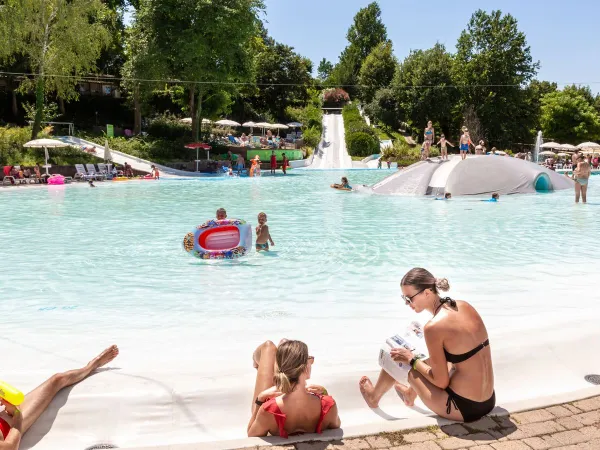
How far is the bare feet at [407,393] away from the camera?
437 centimetres

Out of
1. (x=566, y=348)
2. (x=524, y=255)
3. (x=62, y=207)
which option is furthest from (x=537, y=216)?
(x=62, y=207)

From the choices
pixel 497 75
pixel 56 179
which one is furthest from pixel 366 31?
pixel 56 179

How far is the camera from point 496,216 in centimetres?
1722

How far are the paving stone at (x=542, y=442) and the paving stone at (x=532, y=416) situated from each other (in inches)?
9.1

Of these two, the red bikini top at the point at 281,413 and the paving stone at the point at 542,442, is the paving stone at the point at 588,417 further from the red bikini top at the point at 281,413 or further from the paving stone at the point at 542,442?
the red bikini top at the point at 281,413

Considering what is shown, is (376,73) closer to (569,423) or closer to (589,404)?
(589,404)

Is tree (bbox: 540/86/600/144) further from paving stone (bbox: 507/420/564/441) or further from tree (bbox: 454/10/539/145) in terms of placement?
paving stone (bbox: 507/420/564/441)

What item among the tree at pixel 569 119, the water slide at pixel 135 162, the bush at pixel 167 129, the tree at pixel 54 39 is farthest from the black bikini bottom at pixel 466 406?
the tree at pixel 569 119

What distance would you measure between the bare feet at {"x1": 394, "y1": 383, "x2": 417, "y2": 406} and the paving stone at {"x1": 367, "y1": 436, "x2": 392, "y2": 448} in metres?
0.76

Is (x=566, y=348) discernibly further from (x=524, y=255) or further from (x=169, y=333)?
(x=524, y=255)

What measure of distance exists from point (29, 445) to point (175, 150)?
36.5m

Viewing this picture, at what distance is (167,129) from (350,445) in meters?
42.4

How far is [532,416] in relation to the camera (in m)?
3.97

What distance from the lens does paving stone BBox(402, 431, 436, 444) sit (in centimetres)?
366
